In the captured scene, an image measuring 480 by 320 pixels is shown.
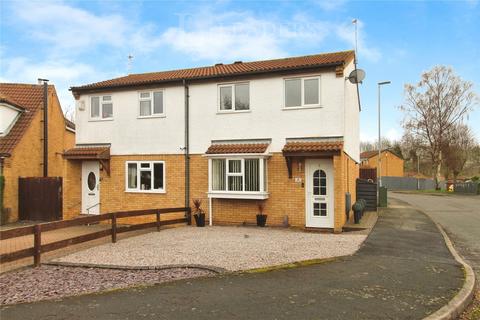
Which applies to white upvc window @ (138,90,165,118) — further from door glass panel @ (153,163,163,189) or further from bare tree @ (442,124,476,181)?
bare tree @ (442,124,476,181)

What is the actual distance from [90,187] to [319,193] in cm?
916

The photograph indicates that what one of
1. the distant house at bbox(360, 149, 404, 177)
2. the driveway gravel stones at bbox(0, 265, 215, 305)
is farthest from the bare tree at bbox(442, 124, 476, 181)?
the driveway gravel stones at bbox(0, 265, 215, 305)

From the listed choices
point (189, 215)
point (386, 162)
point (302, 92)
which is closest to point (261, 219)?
point (189, 215)

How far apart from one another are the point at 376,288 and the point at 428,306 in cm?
94

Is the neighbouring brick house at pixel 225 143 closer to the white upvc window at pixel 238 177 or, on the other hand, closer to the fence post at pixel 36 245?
the white upvc window at pixel 238 177

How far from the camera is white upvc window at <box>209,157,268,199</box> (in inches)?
538

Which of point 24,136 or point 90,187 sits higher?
point 24,136

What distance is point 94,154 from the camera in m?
15.7

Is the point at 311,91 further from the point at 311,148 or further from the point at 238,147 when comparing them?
the point at 238,147

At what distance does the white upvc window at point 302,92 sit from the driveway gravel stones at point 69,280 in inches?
301

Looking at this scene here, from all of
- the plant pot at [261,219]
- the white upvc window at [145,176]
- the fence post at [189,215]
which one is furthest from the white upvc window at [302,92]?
the white upvc window at [145,176]

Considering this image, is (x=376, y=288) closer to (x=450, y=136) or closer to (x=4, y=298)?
(x=4, y=298)

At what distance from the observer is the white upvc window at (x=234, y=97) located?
1447 cm

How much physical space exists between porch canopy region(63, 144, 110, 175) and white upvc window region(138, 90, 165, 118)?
78.8 inches
